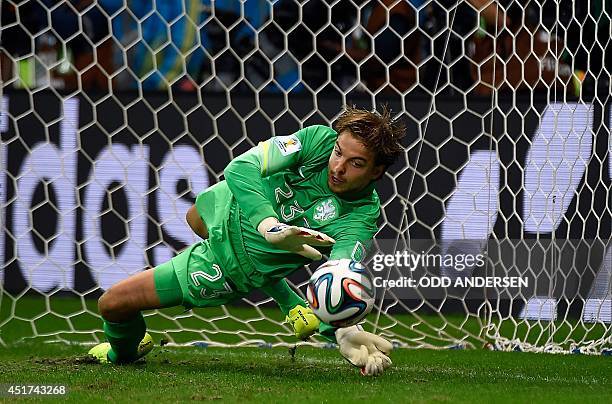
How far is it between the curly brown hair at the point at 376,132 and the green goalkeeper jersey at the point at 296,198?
0.17 metres

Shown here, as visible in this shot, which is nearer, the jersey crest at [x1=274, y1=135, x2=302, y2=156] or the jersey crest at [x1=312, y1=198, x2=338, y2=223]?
the jersey crest at [x1=274, y1=135, x2=302, y2=156]

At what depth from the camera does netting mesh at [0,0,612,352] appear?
6.43 metres

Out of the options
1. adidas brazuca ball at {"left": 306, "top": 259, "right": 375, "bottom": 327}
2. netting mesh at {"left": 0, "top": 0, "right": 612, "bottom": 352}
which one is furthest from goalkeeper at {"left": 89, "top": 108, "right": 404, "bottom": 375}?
netting mesh at {"left": 0, "top": 0, "right": 612, "bottom": 352}

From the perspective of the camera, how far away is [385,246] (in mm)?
6676

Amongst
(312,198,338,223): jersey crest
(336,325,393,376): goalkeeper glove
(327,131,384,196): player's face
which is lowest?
(336,325,393,376): goalkeeper glove

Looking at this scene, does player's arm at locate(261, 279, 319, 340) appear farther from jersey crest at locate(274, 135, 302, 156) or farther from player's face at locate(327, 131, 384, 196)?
jersey crest at locate(274, 135, 302, 156)

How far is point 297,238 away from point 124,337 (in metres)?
1.18

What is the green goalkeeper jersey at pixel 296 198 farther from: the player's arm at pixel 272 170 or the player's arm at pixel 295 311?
the player's arm at pixel 295 311

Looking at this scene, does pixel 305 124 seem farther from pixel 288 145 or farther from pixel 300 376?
pixel 300 376

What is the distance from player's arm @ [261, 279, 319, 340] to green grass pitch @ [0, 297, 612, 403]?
19 centimetres

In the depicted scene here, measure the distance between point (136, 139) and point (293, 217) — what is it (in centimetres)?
248

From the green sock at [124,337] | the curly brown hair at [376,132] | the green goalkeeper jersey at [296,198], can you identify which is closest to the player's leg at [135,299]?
the green sock at [124,337]

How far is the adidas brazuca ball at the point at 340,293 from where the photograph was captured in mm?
3812

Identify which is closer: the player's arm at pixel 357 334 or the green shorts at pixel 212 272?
the player's arm at pixel 357 334
